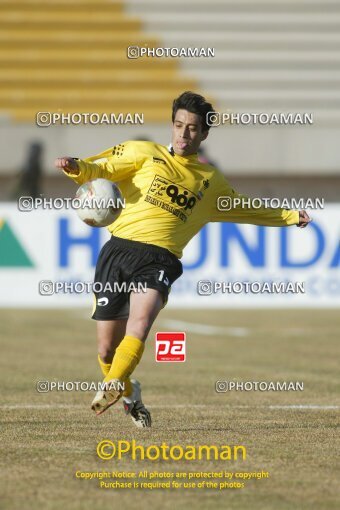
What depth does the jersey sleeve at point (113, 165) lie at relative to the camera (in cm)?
704

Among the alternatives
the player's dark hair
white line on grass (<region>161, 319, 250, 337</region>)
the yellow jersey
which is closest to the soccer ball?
the yellow jersey

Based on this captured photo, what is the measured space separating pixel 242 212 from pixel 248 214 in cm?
5

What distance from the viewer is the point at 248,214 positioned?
7.71 meters

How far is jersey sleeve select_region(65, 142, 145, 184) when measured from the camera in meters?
7.04

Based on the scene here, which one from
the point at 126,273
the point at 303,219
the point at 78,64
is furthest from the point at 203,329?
the point at 78,64

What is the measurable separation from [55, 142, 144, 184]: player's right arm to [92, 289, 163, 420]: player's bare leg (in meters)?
0.74

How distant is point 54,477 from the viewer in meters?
5.52

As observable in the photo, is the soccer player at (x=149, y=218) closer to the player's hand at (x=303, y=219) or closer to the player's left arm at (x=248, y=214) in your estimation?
the player's left arm at (x=248, y=214)

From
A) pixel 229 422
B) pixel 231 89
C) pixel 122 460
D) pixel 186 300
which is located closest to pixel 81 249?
pixel 186 300

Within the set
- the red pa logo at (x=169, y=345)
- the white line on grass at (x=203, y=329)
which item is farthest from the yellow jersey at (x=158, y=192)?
the white line on grass at (x=203, y=329)

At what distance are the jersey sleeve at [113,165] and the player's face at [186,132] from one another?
0.24 metres

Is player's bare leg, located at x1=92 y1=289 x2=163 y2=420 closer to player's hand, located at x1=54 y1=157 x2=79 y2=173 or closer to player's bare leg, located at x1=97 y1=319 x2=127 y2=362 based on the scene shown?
player's bare leg, located at x1=97 y1=319 x2=127 y2=362

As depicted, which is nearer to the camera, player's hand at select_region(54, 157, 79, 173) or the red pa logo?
player's hand at select_region(54, 157, 79, 173)

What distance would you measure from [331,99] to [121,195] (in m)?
16.5
